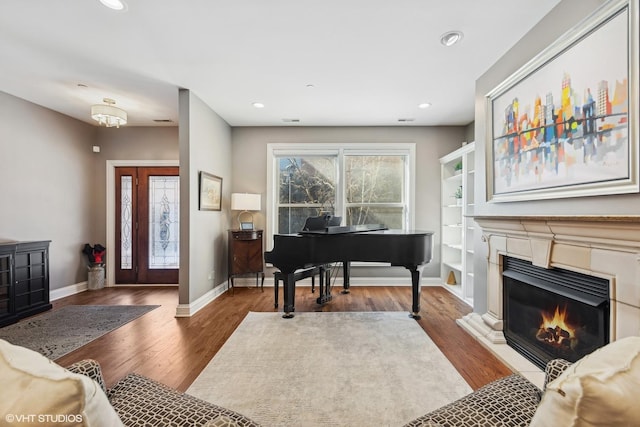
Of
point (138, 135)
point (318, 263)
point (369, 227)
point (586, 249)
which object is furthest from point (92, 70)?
point (586, 249)

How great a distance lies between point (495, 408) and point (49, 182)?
18.1ft

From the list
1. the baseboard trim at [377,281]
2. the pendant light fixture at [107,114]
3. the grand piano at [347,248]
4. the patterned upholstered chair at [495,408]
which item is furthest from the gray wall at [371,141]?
the patterned upholstered chair at [495,408]

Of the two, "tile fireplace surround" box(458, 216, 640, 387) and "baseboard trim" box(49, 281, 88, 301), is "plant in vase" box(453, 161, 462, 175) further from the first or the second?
"baseboard trim" box(49, 281, 88, 301)

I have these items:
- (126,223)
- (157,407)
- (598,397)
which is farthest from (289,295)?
(126,223)

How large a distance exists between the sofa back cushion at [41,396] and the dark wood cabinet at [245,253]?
393 centimetres

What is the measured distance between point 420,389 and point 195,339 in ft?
6.69

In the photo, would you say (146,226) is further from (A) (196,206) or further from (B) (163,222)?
(A) (196,206)

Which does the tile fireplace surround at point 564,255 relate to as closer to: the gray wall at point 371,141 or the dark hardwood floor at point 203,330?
the dark hardwood floor at point 203,330

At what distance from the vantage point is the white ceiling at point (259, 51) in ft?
7.00

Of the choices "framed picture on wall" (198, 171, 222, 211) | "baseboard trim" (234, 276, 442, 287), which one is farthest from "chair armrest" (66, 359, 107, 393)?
"baseboard trim" (234, 276, 442, 287)

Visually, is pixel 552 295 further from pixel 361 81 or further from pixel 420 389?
pixel 361 81

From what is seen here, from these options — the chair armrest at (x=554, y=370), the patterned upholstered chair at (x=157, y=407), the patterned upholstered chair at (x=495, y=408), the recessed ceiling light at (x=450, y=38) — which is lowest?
the patterned upholstered chair at (x=495, y=408)

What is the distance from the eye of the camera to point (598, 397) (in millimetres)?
518

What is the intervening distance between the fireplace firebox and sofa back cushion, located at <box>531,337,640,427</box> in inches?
62.3
